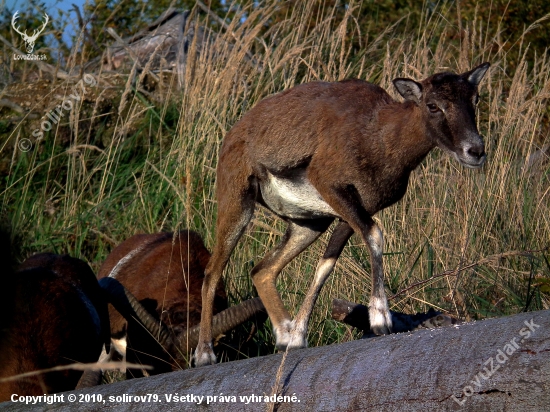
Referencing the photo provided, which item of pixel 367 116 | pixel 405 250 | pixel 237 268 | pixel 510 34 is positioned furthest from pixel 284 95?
pixel 510 34

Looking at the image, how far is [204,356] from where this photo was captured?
5.42m

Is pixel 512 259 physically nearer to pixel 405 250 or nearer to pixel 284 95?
pixel 405 250

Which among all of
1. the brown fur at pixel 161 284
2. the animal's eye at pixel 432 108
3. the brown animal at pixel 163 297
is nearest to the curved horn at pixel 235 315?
the brown animal at pixel 163 297

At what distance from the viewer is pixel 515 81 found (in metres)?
7.84

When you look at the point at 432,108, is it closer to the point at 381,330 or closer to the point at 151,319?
the point at 381,330

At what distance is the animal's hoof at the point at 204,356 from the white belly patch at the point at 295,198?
97 centimetres

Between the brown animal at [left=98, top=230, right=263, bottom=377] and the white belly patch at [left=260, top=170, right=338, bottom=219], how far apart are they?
147 cm

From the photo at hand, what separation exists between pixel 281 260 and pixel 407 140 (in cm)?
121

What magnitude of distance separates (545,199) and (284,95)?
10.2ft

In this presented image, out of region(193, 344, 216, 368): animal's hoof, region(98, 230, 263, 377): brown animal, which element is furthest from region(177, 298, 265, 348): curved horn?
region(193, 344, 216, 368): animal's hoof

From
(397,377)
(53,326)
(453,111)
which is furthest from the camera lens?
(53,326)
